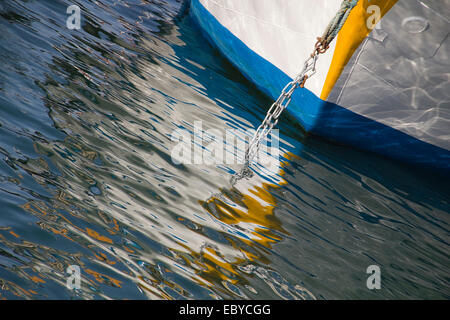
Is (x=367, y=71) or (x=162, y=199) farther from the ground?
(x=367, y=71)

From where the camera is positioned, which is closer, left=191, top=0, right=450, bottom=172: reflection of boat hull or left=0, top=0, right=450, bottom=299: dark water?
left=0, top=0, right=450, bottom=299: dark water

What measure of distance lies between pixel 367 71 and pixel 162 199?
9.88 feet

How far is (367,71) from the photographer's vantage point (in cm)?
504

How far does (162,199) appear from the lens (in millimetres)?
3383

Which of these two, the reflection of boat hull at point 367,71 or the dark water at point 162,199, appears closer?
the dark water at point 162,199

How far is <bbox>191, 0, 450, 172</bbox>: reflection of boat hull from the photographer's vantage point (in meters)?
4.69

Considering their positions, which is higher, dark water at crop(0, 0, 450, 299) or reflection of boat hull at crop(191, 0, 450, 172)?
reflection of boat hull at crop(191, 0, 450, 172)

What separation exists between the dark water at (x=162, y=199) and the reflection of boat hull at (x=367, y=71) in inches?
13.9

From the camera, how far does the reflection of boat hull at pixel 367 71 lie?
4688mm

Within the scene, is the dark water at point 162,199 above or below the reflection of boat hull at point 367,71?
below

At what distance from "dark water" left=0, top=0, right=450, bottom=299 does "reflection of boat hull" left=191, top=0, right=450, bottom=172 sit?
35cm

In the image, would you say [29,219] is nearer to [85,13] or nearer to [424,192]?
[424,192]

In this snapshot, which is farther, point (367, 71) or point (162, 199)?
point (367, 71)
